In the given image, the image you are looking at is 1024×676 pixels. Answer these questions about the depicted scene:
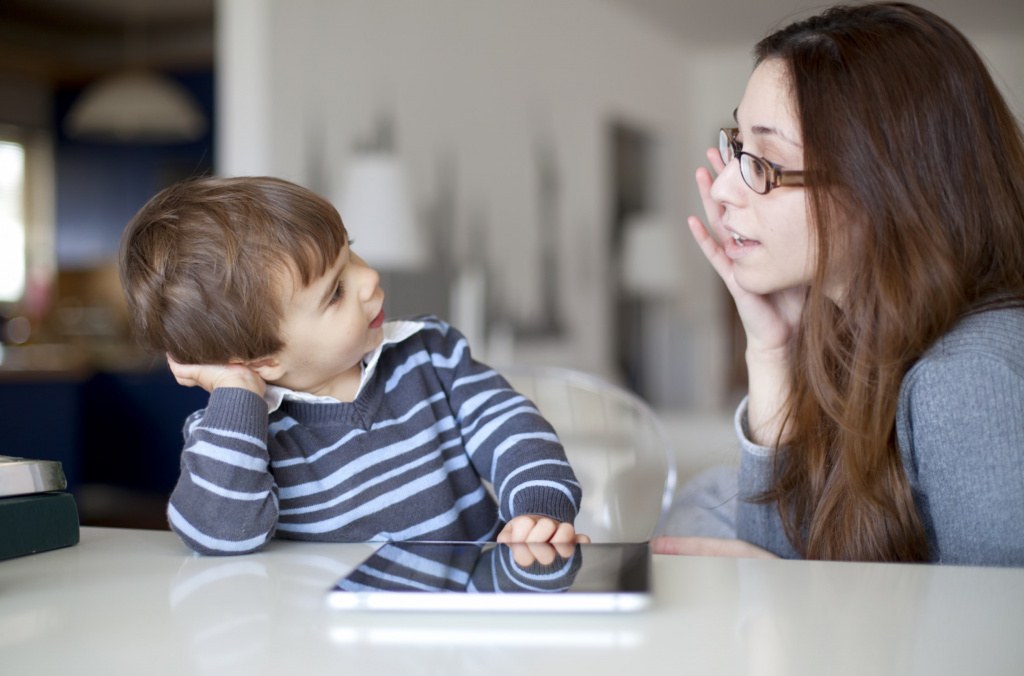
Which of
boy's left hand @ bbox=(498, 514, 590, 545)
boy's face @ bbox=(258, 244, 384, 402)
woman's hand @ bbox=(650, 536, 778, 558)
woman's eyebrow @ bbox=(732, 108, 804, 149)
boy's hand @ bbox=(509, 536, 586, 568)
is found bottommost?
woman's hand @ bbox=(650, 536, 778, 558)

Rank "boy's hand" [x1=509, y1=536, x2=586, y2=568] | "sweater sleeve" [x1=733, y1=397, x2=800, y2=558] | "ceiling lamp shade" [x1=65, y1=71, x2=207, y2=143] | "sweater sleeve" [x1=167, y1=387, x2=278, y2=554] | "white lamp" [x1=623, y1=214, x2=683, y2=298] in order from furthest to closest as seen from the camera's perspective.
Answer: "white lamp" [x1=623, y1=214, x2=683, y2=298] → "ceiling lamp shade" [x1=65, y1=71, x2=207, y2=143] → "sweater sleeve" [x1=733, y1=397, x2=800, y2=558] → "sweater sleeve" [x1=167, y1=387, x2=278, y2=554] → "boy's hand" [x1=509, y1=536, x2=586, y2=568]

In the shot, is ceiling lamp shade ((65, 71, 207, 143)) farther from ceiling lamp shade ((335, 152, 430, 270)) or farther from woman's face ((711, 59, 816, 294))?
woman's face ((711, 59, 816, 294))

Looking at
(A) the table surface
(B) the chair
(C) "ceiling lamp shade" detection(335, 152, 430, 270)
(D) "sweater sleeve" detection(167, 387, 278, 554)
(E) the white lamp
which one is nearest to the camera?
(A) the table surface

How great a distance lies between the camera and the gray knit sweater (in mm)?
885

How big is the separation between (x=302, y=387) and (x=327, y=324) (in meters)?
0.11

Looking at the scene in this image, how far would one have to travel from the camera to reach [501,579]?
2.08 feet

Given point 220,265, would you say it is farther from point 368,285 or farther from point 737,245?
point 737,245

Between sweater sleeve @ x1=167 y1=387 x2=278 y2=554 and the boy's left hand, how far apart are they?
22 cm

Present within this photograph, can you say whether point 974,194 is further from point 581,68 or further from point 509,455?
point 581,68

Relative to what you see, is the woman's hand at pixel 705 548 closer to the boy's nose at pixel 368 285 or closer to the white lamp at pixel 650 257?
the boy's nose at pixel 368 285

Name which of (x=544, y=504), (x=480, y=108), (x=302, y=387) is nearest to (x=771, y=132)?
(x=544, y=504)

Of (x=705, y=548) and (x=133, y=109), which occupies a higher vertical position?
(x=133, y=109)

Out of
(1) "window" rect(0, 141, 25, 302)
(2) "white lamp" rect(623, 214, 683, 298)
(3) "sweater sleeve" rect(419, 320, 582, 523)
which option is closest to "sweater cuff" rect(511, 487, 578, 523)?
(3) "sweater sleeve" rect(419, 320, 582, 523)

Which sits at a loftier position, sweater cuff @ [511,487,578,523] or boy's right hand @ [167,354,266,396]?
boy's right hand @ [167,354,266,396]
